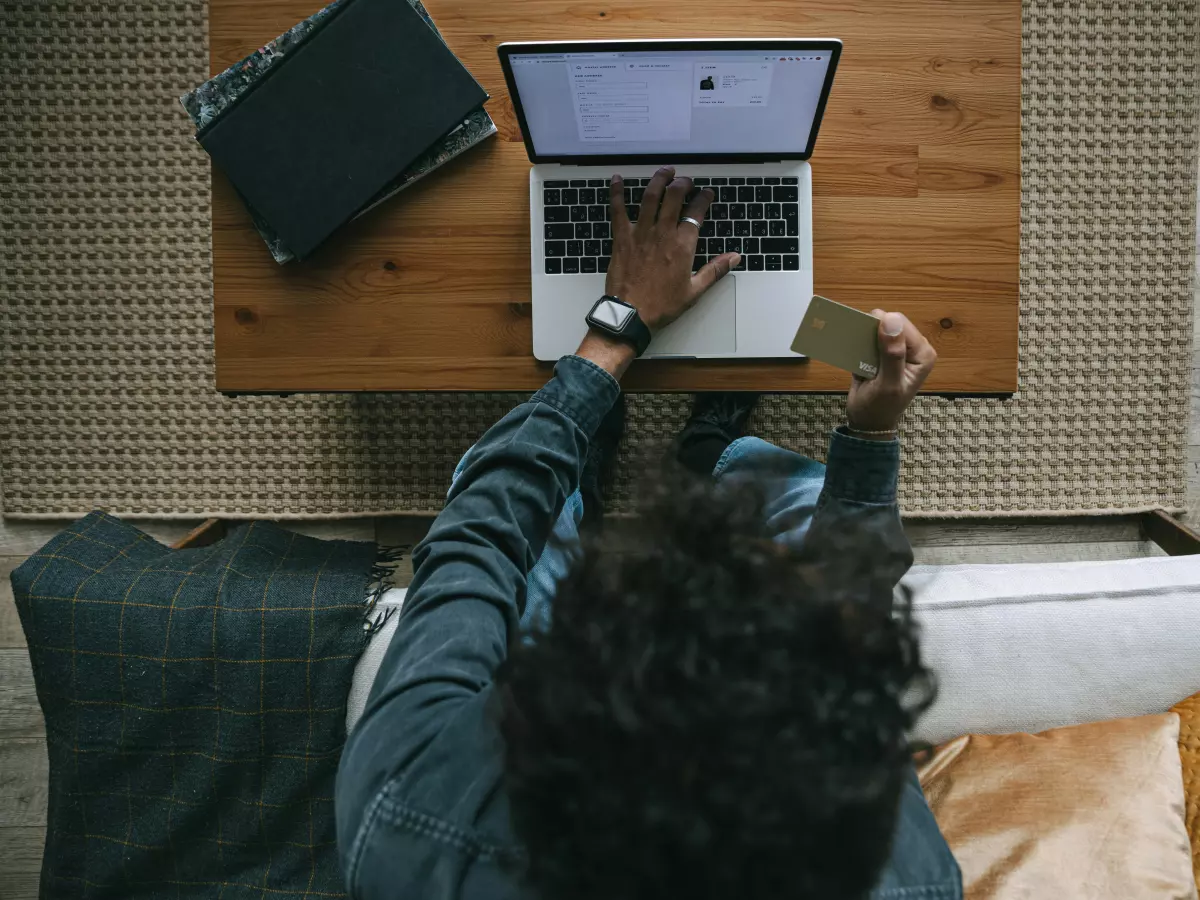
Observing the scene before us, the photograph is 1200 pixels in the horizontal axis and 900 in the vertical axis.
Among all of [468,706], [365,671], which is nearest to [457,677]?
[468,706]

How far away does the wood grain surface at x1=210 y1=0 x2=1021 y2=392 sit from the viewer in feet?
2.91

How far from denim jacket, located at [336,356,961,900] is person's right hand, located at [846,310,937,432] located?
0.03m

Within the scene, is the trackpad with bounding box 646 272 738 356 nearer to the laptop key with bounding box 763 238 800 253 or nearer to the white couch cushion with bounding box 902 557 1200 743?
the laptop key with bounding box 763 238 800 253

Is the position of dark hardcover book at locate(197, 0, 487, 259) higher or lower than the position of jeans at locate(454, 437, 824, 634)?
higher

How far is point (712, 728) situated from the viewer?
43 cm

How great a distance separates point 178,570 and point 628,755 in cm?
80

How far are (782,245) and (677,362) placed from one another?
186 mm

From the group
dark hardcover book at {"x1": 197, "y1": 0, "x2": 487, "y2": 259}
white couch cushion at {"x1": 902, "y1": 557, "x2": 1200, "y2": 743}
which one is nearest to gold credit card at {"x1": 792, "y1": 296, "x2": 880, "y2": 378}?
white couch cushion at {"x1": 902, "y1": 557, "x2": 1200, "y2": 743}

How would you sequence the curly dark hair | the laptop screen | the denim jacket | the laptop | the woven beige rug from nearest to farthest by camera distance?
the curly dark hair → the denim jacket → the laptop screen → the laptop → the woven beige rug

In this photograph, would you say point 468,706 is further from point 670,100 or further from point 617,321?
point 670,100

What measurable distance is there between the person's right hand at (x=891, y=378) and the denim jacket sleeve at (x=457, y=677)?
0.95 feet

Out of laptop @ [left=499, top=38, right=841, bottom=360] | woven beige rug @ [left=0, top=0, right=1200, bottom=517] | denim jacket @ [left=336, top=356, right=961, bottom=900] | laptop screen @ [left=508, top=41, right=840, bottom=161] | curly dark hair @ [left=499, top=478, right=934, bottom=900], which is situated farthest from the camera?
woven beige rug @ [left=0, top=0, right=1200, bottom=517]

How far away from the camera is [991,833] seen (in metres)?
0.83

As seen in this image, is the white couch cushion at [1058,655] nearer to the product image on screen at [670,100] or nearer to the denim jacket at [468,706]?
the denim jacket at [468,706]
